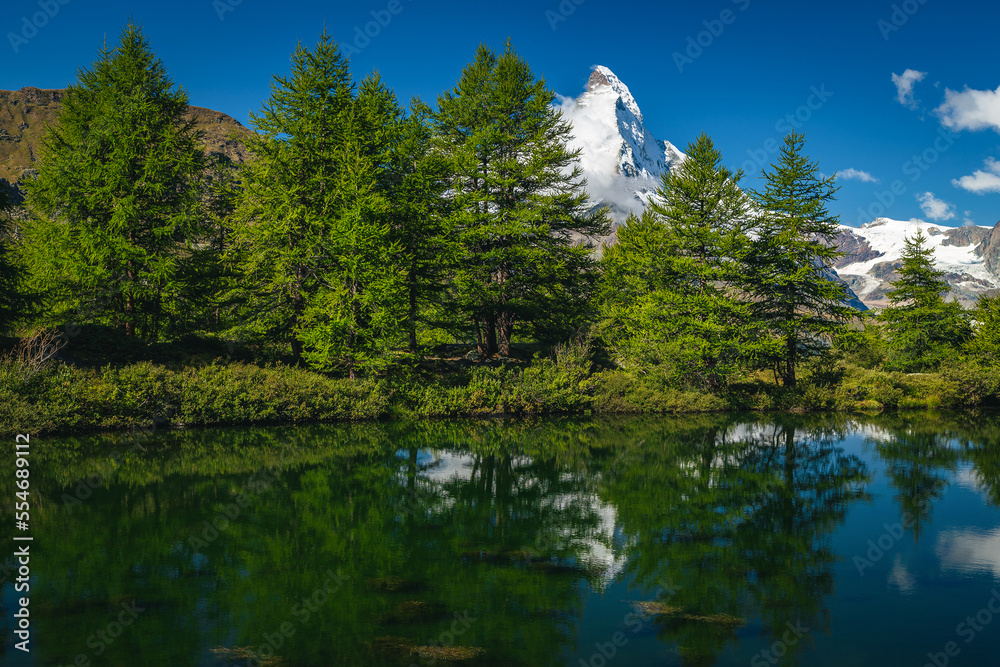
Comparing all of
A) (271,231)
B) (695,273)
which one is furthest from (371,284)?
(695,273)

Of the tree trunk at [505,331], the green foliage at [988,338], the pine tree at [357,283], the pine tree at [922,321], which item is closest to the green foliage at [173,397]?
the pine tree at [357,283]

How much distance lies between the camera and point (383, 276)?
26.8 metres

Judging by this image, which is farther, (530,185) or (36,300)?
(530,185)

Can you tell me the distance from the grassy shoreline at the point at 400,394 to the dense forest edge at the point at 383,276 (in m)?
0.10

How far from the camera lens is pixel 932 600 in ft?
29.3

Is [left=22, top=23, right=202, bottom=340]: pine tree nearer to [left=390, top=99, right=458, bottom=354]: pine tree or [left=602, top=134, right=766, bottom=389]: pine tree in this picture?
[left=390, top=99, right=458, bottom=354]: pine tree

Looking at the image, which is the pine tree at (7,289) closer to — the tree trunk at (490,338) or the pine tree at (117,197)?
the pine tree at (117,197)

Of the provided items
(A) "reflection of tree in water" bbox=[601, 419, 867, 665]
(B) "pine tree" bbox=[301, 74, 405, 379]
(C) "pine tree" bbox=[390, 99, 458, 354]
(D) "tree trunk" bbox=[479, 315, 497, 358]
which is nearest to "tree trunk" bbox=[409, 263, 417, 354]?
(C) "pine tree" bbox=[390, 99, 458, 354]

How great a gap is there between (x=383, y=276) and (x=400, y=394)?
548 centimetres

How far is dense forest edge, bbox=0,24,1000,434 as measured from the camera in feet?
80.2

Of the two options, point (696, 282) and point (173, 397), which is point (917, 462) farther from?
point (173, 397)

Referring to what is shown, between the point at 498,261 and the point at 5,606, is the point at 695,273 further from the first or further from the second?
the point at 5,606

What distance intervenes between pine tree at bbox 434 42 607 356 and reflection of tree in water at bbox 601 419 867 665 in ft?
45.8

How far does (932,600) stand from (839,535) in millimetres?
3058
